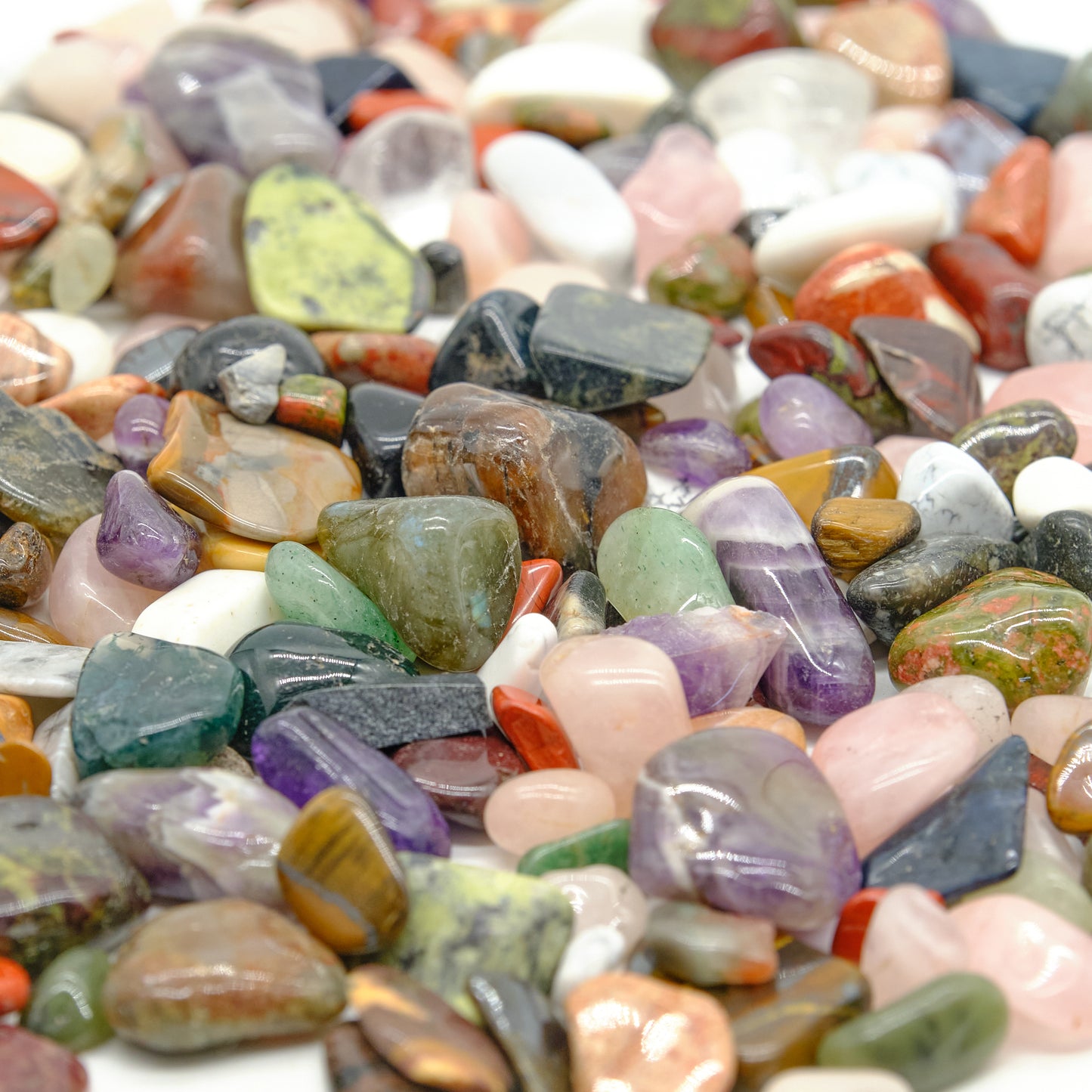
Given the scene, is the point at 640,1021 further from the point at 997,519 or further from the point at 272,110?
the point at 272,110

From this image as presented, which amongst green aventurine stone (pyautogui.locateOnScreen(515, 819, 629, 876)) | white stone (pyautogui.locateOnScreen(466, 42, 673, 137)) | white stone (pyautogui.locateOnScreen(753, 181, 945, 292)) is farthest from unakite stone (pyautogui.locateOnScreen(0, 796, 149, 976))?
white stone (pyautogui.locateOnScreen(466, 42, 673, 137))

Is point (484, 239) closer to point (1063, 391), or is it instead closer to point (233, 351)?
point (233, 351)

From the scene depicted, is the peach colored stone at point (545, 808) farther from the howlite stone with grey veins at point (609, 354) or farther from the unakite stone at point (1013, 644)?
the howlite stone with grey veins at point (609, 354)

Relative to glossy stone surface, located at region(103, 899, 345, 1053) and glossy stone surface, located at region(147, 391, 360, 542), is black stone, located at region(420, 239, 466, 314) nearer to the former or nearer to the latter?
glossy stone surface, located at region(147, 391, 360, 542)

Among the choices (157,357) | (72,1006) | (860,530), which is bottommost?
(72,1006)

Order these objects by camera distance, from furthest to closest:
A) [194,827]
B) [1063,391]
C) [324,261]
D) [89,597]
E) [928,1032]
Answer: [324,261] → [1063,391] → [89,597] → [194,827] → [928,1032]

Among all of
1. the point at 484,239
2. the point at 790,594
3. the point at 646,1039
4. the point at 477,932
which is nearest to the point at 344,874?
the point at 477,932

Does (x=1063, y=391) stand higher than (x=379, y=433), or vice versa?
(x=1063, y=391)
